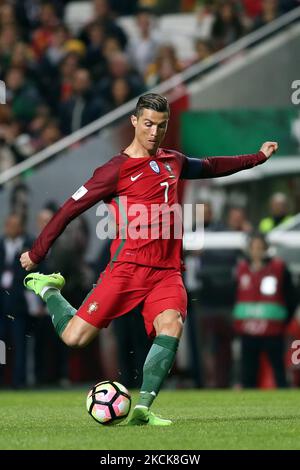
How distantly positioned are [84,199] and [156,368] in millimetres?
1273

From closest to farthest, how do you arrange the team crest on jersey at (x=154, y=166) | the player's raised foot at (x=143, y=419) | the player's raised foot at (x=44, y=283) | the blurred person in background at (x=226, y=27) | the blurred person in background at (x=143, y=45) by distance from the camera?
the player's raised foot at (x=143, y=419)
the team crest on jersey at (x=154, y=166)
the player's raised foot at (x=44, y=283)
the blurred person in background at (x=226, y=27)
the blurred person in background at (x=143, y=45)

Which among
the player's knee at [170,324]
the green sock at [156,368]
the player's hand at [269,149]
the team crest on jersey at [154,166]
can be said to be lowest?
the green sock at [156,368]

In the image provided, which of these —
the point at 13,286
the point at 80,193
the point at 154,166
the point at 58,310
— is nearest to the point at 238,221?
the point at 13,286

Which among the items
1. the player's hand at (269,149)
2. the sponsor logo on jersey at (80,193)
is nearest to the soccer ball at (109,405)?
the sponsor logo on jersey at (80,193)

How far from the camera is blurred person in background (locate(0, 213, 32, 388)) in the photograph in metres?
15.9

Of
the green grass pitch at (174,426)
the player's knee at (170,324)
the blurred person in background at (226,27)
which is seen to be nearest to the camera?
the green grass pitch at (174,426)

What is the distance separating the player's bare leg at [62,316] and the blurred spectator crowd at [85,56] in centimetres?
770

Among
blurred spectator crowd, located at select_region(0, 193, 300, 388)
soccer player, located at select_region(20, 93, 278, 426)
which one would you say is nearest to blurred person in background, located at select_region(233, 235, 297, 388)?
blurred spectator crowd, located at select_region(0, 193, 300, 388)

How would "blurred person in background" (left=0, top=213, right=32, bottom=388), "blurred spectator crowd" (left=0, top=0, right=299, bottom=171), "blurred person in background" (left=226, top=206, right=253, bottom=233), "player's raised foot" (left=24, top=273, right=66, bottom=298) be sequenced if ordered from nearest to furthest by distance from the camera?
"player's raised foot" (left=24, top=273, right=66, bottom=298)
"blurred person in background" (left=0, top=213, right=32, bottom=388)
"blurred person in background" (left=226, top=206, right=253, bottom=233)
"blurred spectator crowd" (left=0, top=0, right=299, bottom=171)

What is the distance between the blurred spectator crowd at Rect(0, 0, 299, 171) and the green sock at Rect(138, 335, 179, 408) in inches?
348

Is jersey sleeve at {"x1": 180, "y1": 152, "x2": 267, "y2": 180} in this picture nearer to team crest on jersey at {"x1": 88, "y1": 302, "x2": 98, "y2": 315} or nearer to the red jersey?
the red jersey

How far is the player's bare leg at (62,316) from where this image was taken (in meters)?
9.12

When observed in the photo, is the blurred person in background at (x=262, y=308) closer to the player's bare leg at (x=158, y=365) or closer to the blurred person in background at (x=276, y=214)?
the blurred person in background at (x=276, y=214)

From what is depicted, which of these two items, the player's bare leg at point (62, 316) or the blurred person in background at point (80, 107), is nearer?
the player's bare leg at point (62, 316)
